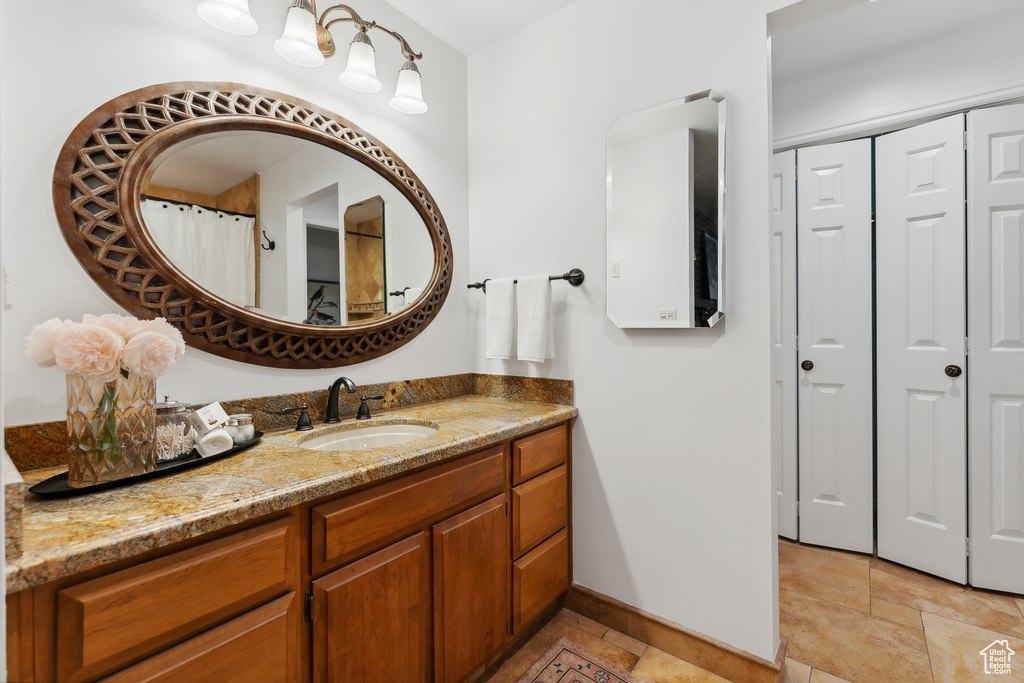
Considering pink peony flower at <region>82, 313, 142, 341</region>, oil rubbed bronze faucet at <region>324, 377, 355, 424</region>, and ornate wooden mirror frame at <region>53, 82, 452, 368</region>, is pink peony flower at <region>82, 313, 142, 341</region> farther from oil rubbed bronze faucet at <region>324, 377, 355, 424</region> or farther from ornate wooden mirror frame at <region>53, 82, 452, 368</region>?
oil rubbed bronze faucet at <region>324, 377, 355, 424</region>

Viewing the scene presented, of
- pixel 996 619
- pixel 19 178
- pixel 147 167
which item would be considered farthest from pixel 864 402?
pixel 19 178

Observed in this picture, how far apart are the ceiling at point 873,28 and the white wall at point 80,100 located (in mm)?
1862

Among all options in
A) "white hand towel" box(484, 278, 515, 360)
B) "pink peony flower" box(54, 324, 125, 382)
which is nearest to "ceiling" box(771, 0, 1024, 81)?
"white hand towel" box(484, 278, 515, 360)

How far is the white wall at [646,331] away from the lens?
153 centimetres

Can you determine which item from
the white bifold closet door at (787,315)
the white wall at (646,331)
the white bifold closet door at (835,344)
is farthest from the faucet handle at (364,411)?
the white bifold closet door at (835,344)

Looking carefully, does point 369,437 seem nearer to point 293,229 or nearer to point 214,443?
point 214,443

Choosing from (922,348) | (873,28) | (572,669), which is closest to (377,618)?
(572,669)

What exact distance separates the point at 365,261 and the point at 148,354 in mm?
963

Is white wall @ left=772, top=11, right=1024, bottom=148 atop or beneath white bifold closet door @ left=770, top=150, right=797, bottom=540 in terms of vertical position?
atop

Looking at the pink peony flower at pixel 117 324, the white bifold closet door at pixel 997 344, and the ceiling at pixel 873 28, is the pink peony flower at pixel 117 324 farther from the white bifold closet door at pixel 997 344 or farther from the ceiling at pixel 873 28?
the white bifold closet door at pixel 997 344

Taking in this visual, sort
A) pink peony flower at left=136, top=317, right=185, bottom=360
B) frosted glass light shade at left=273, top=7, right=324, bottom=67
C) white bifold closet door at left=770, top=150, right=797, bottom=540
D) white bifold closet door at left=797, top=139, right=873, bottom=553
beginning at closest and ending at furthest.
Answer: pink peony flower at left=136, top=317, right=185, bottom=360 < frosted glass light shade at left=273, top=7, right=324, bottom=67 < white bifold closet door at left=797, top=139, right=873, bottom=553 < white bifold closet door at left=770, top=150, right=797, bottom=540

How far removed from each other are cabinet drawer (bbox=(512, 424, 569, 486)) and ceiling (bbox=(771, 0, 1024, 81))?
70.5 inches

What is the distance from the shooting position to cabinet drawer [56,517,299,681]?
720mm

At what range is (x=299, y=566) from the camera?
101 centimetres
